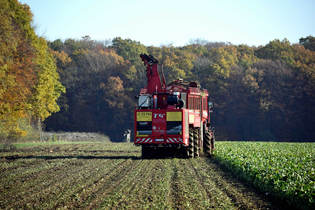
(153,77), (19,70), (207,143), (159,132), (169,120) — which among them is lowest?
(207,143)

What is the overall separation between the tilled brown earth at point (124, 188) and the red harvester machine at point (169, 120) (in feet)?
8.71

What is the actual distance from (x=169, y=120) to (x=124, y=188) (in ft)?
30.3

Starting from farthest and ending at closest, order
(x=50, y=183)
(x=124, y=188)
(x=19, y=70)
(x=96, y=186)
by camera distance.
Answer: (x=19, y=70) < (x=50, y=183) < (x=96, y=186) < (x=124, y=188)

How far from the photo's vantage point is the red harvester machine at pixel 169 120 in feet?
71.3

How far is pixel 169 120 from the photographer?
2180cm

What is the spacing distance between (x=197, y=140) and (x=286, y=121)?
42.7m

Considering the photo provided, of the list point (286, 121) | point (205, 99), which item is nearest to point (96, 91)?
point (286, 121)

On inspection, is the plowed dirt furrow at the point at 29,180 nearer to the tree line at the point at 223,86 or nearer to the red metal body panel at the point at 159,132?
the red metal body panel at the point at 159,132

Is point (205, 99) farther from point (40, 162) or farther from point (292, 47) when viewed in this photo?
point (292, 47)

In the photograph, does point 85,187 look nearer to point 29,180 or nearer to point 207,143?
point 29,180

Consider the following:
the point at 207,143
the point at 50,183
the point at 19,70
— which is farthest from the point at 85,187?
the point at 19,70

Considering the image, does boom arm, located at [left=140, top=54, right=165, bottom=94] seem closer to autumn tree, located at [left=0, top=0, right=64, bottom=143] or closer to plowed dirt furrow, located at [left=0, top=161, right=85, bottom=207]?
plowed dirt furrow, located at [left=0, top=161, right=85, bottom=207]

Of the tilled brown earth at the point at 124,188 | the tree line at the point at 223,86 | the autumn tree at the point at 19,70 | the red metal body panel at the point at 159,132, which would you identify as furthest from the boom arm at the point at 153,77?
the tree line at the point at 223,86

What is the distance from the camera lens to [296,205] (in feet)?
36.0
